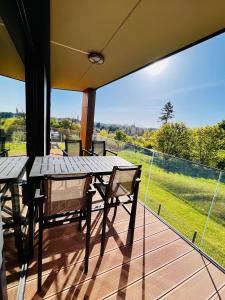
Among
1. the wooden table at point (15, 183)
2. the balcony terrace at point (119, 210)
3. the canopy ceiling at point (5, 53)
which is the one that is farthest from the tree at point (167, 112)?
the wooden table at point (15, 183)

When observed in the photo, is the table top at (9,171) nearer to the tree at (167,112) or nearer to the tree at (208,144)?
the tree at (208,144)

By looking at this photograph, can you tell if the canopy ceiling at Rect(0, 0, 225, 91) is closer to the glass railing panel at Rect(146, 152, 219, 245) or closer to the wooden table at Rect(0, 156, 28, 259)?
the wooden table at Rect(0, 156, 28, 259)

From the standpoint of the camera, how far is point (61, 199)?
155 centimetres

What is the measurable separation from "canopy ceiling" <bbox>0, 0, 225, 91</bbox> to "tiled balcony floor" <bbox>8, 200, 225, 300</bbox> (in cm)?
202

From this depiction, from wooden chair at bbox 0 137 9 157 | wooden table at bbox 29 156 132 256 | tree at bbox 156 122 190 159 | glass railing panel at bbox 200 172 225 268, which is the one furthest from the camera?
tree at bbox 156 122 190 159

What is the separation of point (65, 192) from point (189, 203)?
9.25ft

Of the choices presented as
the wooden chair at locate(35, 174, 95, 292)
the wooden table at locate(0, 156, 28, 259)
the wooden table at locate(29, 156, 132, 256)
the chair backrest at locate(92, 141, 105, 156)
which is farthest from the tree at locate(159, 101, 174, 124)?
the wooden table at locate(0, 156, 28, 259)

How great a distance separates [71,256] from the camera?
1866 mm

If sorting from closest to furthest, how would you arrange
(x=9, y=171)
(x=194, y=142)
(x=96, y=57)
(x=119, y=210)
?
1. (x=9, y=171)
2. (x=96, y=57)
3. (x=119, y=210)
4. (x=194, y=142)

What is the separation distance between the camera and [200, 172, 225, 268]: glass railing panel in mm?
2268

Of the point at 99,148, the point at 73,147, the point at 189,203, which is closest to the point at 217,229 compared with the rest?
the point at 189,203

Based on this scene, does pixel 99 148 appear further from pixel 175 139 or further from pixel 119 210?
pixel 175 139

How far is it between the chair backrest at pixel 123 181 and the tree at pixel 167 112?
27529 millimetres

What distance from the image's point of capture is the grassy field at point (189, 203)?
2701 mm
